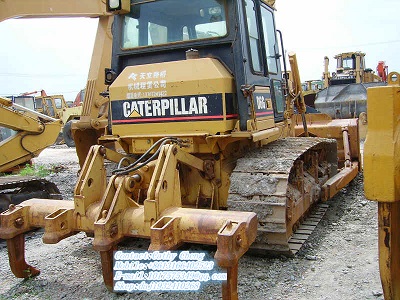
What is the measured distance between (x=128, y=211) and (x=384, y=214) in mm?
1914

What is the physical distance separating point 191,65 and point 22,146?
4164mm

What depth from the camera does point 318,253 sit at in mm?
4238

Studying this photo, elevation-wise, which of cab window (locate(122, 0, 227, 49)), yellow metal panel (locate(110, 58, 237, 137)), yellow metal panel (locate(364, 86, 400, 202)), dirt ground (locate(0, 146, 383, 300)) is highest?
cab window (locate(122, 0, 227, 49))

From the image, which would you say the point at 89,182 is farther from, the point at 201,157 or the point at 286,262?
the point at 286,262

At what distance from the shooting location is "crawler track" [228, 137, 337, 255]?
373 centimetres

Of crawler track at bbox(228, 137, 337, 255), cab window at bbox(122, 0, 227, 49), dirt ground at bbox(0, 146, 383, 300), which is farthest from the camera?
cab window at bbox(122, 0, 227, 49)

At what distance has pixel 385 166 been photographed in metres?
2.17

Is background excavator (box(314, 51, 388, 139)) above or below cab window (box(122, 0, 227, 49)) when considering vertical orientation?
below

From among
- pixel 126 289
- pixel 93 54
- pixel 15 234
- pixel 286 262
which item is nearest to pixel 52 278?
pixel 15 234

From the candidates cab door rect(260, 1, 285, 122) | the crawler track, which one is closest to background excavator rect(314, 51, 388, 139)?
cab door rect(260, 1, 285, 122)

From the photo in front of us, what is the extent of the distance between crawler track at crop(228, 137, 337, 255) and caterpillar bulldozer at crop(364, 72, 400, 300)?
1.37m

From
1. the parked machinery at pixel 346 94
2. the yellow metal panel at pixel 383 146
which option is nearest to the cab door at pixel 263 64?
the yellow metal panel at pixel 383 146

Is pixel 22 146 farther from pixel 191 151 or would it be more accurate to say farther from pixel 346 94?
pixel 346 94

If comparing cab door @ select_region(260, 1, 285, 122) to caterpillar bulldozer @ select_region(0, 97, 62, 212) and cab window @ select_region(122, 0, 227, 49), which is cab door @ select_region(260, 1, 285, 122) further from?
caterpillar bulldozer @ select_region(0, 97, 62, 212)
